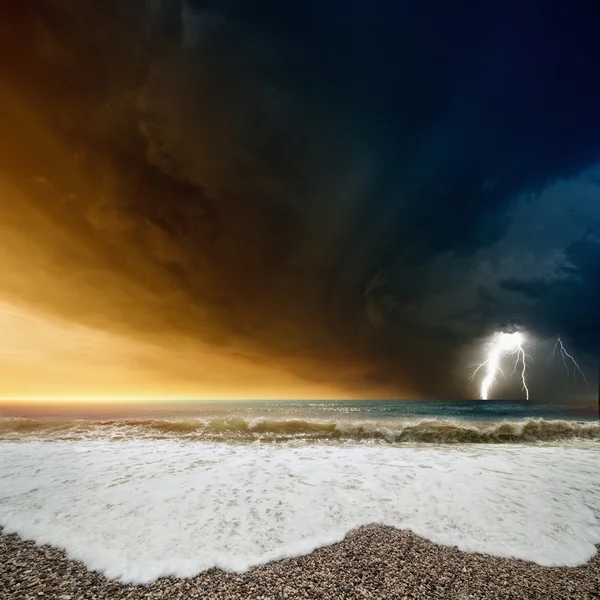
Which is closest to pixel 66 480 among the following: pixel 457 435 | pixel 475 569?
pixel 475 569

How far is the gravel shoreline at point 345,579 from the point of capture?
5.00 m

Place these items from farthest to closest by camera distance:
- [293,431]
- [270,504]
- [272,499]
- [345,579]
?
[293,431] → [272,499] → [270,504] → [345,579]

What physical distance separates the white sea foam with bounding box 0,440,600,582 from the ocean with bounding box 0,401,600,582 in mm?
44

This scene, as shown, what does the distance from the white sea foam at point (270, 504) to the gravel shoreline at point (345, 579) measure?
319 millimetres

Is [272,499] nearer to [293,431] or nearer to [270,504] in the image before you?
[270,504]

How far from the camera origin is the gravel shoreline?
4996 millimetres

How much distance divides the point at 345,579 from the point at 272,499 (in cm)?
372

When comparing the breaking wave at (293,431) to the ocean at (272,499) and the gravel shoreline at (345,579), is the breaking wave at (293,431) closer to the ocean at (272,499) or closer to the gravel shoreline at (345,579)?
the ocean at (272,499)

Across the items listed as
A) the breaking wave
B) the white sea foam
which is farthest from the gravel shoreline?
the breaking wave

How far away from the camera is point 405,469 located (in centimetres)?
1144

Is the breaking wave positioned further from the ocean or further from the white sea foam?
the white sea foam

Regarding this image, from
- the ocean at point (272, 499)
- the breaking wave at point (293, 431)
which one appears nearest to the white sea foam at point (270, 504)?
the ocean at point (272, 499)

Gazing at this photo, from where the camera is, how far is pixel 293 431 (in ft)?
67.1

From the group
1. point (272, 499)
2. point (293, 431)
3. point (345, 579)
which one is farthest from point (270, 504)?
point (293, 431)
